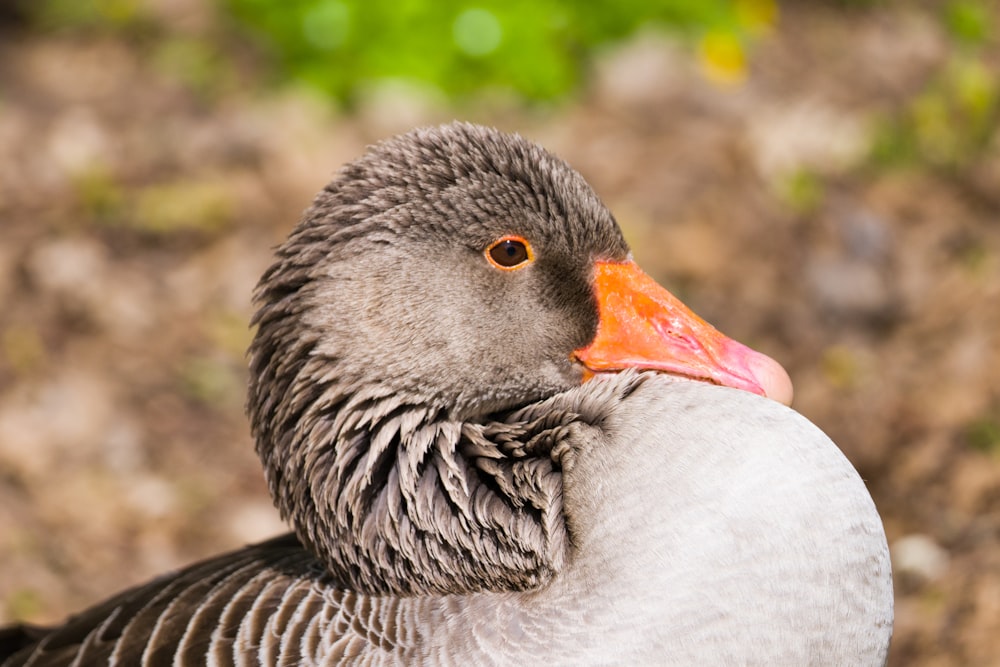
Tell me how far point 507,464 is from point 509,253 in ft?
2.24

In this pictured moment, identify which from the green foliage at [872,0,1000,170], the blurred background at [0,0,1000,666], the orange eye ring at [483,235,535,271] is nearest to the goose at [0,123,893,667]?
the orange eye ring at [483,235,535,271]

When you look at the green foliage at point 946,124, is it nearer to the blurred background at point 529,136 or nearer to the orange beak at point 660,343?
the blurred background at point 529,136

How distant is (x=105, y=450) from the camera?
6352mm

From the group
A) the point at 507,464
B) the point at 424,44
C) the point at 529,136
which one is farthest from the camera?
the point at 424,44

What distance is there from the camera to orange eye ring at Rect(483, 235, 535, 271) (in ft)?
11.5

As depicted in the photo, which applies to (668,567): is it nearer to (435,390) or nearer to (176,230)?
(435,390)

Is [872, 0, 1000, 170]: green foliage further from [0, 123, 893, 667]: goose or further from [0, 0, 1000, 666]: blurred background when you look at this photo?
[0, 123, 893, 667]: goose

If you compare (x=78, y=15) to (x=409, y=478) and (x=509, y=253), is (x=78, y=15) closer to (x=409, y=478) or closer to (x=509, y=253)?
(x=509, y=253)

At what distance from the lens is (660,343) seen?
11.8ft

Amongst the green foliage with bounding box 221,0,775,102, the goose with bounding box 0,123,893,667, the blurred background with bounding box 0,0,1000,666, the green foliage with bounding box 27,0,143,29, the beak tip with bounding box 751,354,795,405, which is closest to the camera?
the goose with bounding box 0,123,893,667

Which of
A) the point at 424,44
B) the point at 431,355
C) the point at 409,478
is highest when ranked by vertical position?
the point at 424,44

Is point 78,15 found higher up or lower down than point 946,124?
higher up

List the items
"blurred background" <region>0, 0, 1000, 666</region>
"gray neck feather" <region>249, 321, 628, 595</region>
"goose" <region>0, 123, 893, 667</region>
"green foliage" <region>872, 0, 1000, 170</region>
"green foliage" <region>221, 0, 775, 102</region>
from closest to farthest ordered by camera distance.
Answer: "goose" <region>0, 123, 893, 667</region> → "gray neck feather" <region>249, 321, 628, 595</region> → "blurred background" <region>0, 0, 1000, 666</region> → "green foliage" <region>872, 0, 1000, 170</region> → "green foliage" <region>221, 0, 775, 102</region>

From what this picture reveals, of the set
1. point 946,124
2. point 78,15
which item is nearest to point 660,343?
point 946,124
